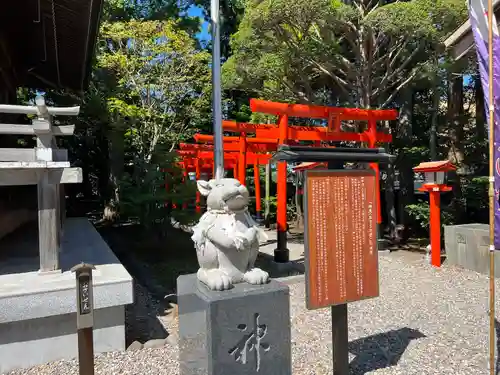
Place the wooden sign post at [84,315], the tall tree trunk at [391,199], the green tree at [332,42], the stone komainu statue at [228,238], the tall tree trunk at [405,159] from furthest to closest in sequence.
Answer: the tall tree trunk at [405,159] → the tall tree trunk at [391,199] → the green tree at [332,42] → the stone komainu statue at [228,238] → the wooden sign post at [84,315]

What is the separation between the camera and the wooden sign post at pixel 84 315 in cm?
303

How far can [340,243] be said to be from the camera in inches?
142

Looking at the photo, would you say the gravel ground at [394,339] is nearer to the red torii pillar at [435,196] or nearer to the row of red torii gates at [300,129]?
the red torii pillar at [435,196]

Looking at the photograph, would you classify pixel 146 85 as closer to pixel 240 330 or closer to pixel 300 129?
pixel 300 129

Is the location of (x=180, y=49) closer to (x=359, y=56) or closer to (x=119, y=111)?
(x=119, y=111)

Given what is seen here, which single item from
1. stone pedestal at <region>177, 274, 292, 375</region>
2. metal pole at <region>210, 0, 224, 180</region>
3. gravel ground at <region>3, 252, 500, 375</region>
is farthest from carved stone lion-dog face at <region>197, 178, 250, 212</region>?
metal pole at <region>210, 0, 224, 180</region>

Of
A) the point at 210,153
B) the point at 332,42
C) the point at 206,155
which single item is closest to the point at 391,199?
the point at 332,42

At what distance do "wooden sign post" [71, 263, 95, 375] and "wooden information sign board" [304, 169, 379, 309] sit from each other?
5.66ft

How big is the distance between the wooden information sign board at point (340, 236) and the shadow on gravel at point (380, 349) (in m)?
0.86

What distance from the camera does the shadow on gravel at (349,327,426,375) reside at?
412 centimetres

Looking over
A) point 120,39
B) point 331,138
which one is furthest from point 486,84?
point 120,39

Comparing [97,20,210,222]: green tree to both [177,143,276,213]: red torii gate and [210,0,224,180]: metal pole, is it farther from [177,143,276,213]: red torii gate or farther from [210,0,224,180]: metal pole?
[210,0,224,180]: metal pole

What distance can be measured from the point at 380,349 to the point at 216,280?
2.32 m

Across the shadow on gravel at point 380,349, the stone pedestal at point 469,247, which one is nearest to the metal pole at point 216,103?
Result: the shadow on gravel at point 380,349
